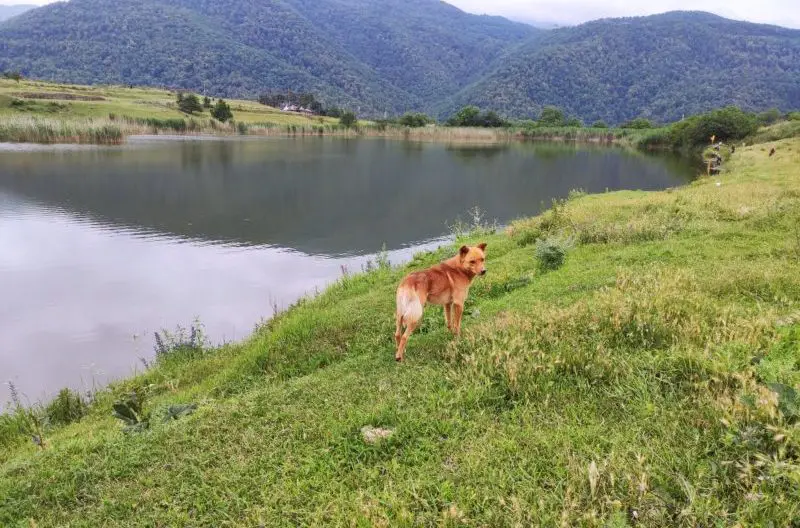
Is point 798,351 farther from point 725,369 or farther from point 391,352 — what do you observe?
point 391,352

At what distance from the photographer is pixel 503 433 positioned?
454cm

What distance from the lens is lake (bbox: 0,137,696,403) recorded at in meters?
13.8

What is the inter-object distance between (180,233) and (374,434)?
2376 cm

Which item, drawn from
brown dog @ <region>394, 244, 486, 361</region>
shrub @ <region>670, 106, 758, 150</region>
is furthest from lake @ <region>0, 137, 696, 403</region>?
shrub @ <region>670, 106, 758, 150</region>

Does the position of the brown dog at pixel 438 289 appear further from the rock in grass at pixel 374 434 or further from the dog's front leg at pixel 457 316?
the rock in grass at pixel 374 434

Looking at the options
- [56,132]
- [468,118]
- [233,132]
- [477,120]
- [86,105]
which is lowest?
[56,132]

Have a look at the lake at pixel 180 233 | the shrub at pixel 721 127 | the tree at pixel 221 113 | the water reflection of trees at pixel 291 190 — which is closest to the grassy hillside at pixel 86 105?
the tree at pixel 221 113

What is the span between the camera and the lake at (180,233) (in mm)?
13805

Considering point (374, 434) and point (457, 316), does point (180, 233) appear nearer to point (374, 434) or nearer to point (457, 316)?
point (457, 316)

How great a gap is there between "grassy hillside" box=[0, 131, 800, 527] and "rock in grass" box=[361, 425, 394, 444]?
0.06 metres

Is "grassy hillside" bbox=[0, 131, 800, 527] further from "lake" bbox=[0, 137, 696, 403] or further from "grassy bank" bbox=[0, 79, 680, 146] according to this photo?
"grassy bank" bbox=[0, 79, 680, 146]

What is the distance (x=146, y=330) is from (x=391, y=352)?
9.83 metres

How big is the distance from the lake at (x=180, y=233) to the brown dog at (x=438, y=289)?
8477 millimetres

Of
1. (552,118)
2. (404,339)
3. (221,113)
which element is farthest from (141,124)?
(552,118)
